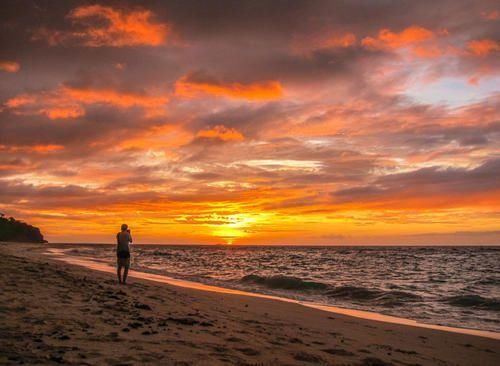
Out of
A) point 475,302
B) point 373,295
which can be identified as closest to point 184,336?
point 373,295

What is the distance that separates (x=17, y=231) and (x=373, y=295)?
409 feet

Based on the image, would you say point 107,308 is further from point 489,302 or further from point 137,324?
point 489,302

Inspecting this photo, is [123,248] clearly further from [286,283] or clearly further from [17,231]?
[17,231]

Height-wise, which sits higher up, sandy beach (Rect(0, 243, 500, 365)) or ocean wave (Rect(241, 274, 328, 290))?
sandy beach (Rect(0, 243, 500, 365))

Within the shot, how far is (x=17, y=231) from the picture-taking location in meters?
119

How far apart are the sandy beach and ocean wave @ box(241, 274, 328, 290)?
35.3 ft

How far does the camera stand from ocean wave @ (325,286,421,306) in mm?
18214

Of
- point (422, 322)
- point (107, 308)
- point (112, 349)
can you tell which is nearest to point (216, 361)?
point (112, 349)

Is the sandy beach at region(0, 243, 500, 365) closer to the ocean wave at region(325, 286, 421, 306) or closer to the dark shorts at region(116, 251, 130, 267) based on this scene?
the dark shorts at region(116, 251, 130, 267)

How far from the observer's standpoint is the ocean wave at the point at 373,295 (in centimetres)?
1821

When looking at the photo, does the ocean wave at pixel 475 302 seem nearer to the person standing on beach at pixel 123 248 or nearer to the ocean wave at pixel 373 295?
the ocean wave at pixel 373 295

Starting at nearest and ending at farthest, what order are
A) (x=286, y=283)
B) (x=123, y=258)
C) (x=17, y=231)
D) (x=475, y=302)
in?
(x=123, y=258)
(x=475, y=302)
(x=286, y=283)
(x=17, y=231)

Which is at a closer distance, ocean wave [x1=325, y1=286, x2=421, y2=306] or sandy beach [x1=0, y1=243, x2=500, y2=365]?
sandy beach [x1=0, y1=243, x2=500, y2=365]

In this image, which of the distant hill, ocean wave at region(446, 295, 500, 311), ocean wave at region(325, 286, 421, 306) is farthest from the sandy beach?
the distant hill
